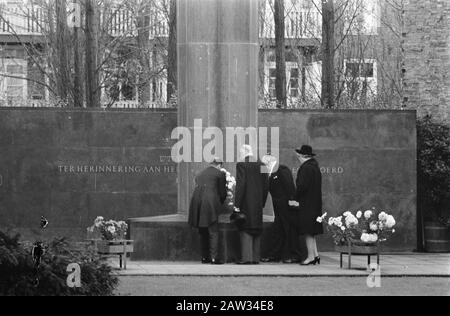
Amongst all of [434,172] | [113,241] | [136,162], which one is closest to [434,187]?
[434,172]

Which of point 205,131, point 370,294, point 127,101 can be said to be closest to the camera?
point 370,294

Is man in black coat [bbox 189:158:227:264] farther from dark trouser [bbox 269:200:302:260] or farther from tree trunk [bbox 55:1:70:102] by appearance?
tree trunk [bbox 55:1:70:102]

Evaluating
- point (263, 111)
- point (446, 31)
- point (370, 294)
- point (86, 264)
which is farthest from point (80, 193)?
point (86, 264)

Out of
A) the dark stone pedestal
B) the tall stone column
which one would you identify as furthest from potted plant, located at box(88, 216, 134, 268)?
the tall stone column

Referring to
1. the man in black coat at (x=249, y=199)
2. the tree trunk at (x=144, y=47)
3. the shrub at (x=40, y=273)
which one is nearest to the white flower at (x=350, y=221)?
the man in black coat at (x=249, y=199)

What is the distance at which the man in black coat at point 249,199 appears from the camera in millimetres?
22203

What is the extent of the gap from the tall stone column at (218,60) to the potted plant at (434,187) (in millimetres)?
6165

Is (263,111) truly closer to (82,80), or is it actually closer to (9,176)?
(9,176)

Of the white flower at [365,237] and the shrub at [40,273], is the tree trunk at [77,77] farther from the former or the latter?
the shrub at [40,273]

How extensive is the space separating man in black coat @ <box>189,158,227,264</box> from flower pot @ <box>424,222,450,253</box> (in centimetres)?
714

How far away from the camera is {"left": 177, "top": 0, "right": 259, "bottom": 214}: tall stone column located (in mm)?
23406

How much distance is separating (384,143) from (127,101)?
29.2 metres

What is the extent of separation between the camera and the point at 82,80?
40.4 m

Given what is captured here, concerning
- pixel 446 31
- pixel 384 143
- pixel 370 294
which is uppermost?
pixel 446 31
